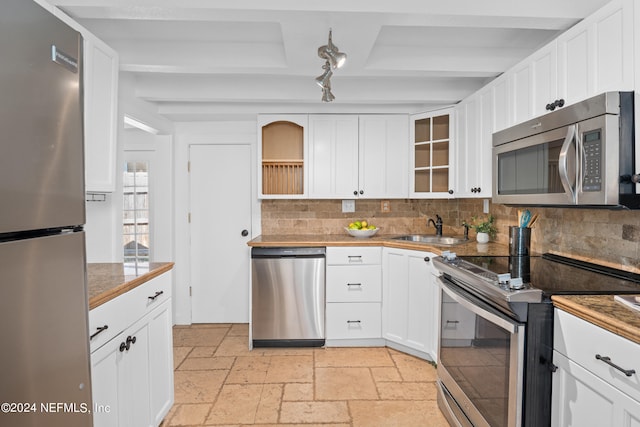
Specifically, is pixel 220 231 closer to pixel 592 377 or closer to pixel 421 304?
pixel 421 304

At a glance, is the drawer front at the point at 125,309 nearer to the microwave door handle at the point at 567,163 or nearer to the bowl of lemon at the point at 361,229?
the bowl of lemon at the point at 361,229

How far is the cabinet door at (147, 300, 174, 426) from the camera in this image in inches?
71.2

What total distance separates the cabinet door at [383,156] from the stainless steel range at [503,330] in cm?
135

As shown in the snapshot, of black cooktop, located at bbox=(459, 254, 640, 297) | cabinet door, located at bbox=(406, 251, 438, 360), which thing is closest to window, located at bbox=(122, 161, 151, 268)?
cabinet door, located at bbox=(406, 251, 438, 360)

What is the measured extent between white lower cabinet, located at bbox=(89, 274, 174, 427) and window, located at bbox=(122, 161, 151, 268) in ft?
6.52

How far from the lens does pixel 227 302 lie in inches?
149

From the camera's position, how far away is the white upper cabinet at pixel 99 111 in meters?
1.77

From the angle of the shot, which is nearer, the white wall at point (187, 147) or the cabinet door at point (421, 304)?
the cabinet door at point (421, 304)

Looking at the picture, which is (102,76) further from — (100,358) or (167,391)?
(167,391)

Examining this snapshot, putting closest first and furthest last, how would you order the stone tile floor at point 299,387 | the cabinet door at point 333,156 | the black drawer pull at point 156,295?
the black drawer pull at point 156,295 → the stone tile floor at point 299,387 → the cabinet door at point 333,156

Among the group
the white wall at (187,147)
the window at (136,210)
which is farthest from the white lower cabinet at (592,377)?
the window at (136,210)

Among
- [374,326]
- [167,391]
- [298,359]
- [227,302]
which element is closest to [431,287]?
[374,326]

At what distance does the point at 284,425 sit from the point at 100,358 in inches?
45.0

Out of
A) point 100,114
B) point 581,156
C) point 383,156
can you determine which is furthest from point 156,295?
point 383,156
